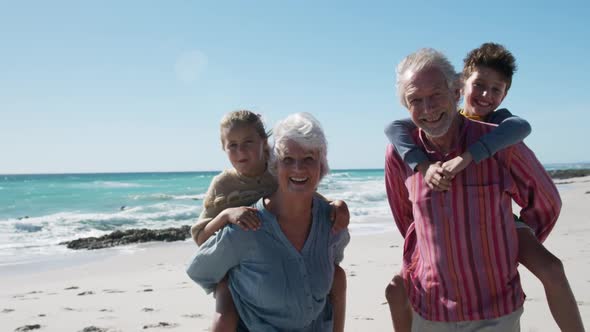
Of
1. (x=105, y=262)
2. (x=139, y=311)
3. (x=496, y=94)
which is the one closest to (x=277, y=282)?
(x=496, y=94)

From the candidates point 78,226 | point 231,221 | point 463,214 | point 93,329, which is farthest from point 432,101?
point 78,226

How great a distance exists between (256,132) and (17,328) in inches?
160

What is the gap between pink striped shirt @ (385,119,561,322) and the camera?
240 cm

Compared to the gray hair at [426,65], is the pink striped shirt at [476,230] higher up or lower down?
lower down

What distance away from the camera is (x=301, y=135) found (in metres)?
2.59

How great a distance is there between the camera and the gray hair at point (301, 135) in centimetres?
260

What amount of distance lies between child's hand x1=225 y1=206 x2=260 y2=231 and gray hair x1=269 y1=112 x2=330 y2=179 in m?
0.27

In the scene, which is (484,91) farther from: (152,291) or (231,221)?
(152,291)

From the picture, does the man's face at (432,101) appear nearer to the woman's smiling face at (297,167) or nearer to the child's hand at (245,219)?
the woman's smiling face at (297,167)

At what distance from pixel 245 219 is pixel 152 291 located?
4.90 metres

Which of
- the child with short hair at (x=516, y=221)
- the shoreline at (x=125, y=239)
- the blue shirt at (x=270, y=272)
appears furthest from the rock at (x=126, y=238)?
the child with short hair at (x=516, y=221)

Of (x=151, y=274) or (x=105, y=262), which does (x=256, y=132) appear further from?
(x=105, y=262)

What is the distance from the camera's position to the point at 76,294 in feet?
23.0

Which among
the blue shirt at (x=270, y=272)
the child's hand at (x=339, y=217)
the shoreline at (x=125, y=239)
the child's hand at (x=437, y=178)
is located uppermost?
the child's hand at (x=437, y=178)
